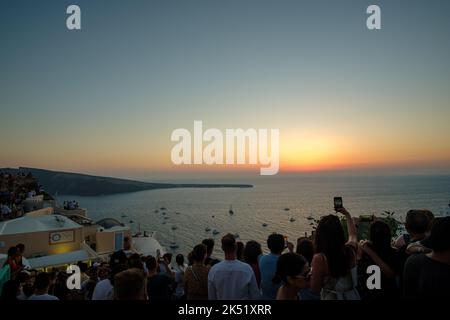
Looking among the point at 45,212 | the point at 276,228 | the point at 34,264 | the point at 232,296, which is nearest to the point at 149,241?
the point at 45,212

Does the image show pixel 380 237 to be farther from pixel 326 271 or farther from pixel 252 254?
pixel 252 254

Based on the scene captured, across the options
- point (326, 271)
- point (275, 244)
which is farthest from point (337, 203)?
point (326, 271)

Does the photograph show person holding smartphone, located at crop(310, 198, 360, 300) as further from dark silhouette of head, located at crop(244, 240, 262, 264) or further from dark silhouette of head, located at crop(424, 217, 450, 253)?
dark silhouette of head, located at crop(244, 240, 262, 264)

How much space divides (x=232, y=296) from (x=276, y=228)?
257 ft

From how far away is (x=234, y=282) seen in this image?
3652mm

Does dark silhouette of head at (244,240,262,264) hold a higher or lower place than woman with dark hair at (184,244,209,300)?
higher

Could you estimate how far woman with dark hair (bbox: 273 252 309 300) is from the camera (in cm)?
286

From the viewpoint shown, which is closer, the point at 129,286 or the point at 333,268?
the point at 129,286

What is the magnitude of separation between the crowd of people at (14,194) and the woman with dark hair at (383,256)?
2592 cm

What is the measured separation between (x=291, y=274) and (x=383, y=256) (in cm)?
128

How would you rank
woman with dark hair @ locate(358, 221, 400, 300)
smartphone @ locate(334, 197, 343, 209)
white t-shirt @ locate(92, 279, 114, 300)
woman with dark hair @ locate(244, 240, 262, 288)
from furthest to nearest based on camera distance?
woman with dark hair @ locate(244, 240, 262, 288) → smartphone @ locate(334, 197, 343, 209) → white t-shirt @ locate(92, 279, 114, 300) → woman with dark hair @ locate(358, 221, 400, 300)

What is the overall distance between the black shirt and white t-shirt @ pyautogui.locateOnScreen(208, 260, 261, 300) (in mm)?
1583

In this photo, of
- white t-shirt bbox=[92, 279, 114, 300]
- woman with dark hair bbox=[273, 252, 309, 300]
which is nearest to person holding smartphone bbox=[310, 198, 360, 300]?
woman with dark hair bbox=[273, 252, 309, 300]
